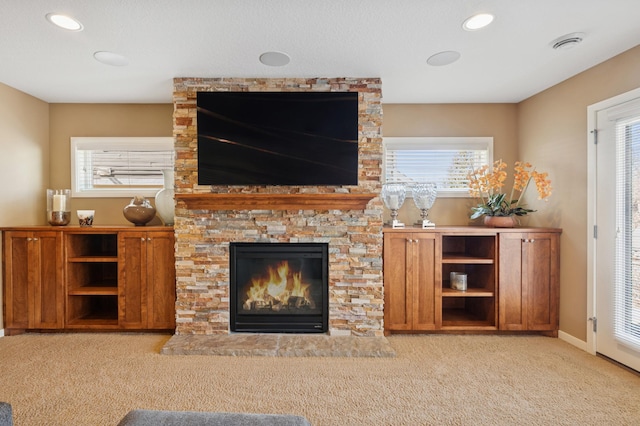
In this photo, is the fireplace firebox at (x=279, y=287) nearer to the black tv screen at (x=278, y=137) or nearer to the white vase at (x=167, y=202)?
the black tv screen at (x=278, y=137)

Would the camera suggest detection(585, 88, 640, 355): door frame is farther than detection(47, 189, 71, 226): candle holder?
No

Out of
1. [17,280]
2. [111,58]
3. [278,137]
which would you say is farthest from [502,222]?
[17,280]

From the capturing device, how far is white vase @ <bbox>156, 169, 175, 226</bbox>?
327 centimetres

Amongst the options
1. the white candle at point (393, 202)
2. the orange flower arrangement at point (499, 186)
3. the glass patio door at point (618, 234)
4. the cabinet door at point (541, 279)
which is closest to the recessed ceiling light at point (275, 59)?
the white candle at point (393, 202)

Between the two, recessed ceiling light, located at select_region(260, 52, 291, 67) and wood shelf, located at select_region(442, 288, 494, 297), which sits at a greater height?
recessed ceiling light, located at select_region(260, 52, 291, 67)

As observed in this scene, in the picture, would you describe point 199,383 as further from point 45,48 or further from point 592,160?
point 592,160

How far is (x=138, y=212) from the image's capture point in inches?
128

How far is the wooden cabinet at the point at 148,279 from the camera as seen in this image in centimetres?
305

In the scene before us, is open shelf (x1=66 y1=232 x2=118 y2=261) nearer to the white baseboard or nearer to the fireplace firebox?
the fireplace firebox

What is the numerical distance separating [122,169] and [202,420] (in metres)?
3.35

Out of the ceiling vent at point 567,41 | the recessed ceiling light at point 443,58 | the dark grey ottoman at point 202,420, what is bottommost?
the dark grey ottoman at point 202,420

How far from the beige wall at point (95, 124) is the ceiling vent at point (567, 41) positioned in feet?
12.0

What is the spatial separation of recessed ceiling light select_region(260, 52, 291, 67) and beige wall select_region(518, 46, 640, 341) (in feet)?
8.40

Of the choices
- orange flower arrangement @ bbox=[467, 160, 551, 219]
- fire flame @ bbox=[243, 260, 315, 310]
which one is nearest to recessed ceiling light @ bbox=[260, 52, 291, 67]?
fire flame @ bbox=[243, 260, 315, 310]
